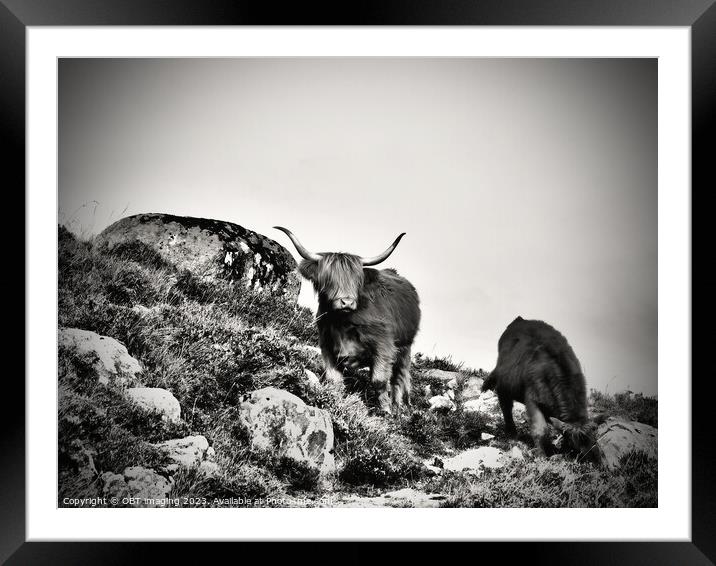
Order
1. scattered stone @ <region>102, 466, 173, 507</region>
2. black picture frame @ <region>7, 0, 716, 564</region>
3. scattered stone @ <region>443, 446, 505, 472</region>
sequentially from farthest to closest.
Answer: scattered stone @ <region>443, 446, 505, 472</region> < scattered stone @ <region>102, 466, 173, 507</region> < black picture frame @ <region>7, 0, 716, 564</region>

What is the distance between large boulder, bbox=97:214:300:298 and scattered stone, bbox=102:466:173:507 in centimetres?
156

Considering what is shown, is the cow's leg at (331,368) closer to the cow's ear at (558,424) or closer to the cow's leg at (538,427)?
the cow's leg at (538,427)

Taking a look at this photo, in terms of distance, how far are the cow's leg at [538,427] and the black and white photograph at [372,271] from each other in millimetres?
15

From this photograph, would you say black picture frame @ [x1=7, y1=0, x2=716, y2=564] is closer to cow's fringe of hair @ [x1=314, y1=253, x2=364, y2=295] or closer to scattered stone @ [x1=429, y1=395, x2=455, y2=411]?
scattered stone @ [x1=429, y1=395, x2=455, y2=411]

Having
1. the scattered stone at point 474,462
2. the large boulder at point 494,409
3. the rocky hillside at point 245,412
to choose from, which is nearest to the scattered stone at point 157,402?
the rocky hillside at point 245,412

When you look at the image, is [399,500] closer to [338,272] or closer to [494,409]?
[494,409]

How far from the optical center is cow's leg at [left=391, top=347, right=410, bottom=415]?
4.59 meters

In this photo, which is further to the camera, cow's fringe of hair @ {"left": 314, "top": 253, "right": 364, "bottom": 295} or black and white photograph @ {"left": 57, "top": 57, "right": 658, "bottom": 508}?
cow's fringe of hair @ {"left": 314, "top": 253, "right": 364, "bottom": 295}

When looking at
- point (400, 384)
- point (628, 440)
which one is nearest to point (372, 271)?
point (400, 384)

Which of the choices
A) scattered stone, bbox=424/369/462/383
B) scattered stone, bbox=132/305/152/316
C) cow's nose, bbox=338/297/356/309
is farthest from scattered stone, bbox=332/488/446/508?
scattered stone, bbox=132/305/152/316

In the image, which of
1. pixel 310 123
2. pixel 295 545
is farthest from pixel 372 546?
pixel 310 123
